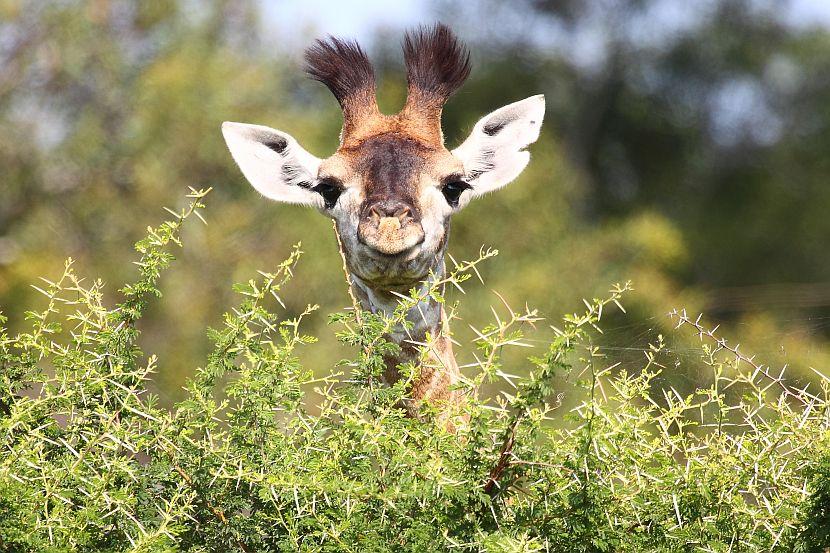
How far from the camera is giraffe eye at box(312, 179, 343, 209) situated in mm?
6074

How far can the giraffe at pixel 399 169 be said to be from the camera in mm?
5551

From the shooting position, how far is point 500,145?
646cm

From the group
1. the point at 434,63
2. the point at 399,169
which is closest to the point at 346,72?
the point at 434,63

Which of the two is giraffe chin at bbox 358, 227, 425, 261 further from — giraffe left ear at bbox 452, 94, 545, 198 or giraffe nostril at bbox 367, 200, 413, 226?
giraffe left ear at bbox 452, 94, 545, 198

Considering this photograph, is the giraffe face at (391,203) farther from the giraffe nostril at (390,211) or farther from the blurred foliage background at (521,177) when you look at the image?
the blurred foliage background at (521,177)

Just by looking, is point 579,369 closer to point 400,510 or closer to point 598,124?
point 400,510

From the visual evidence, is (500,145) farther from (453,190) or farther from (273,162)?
(273,162)

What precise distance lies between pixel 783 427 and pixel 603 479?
2.19 ft

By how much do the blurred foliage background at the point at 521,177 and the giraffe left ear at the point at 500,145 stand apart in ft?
23.4

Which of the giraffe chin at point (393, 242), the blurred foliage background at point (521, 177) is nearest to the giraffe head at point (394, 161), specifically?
the giraffe chin at point (393, 242)

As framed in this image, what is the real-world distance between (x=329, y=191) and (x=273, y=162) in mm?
384

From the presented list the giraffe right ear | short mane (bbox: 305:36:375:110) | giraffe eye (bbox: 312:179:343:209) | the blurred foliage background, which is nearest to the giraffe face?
giraffe eye (bbox: 312:179:343:209)

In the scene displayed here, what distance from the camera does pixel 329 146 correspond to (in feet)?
66.2

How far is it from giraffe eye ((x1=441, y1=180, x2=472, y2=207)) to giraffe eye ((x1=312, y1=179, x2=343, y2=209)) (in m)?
0.51
